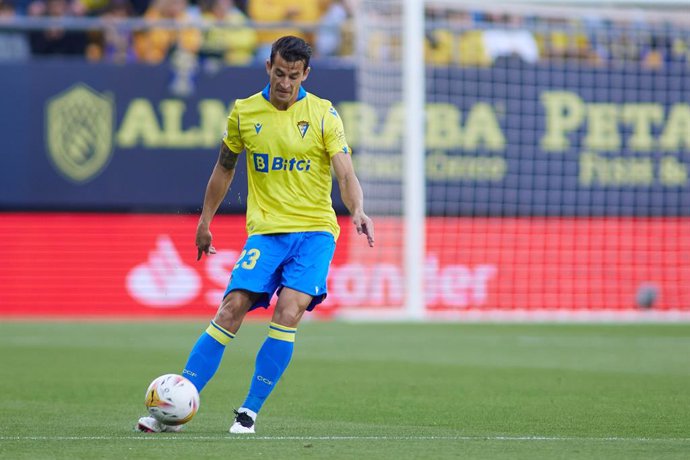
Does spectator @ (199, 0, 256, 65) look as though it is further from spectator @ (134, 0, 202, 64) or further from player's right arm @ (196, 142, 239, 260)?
player's right arm @ (196, 142, 239, 260)

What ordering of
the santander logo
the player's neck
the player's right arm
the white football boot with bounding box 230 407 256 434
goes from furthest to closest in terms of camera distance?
the santander logo → the player's right arm → the player's neck → the white football boot with bounding box 230 407 256 434

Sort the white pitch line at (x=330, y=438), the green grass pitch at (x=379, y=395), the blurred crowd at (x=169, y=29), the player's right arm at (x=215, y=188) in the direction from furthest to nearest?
the blurred crowd at (x=169, y=29) → the player's right arm at (x=215, y=188) → the white pitch line at (x=330, y=438) → the green grass pitch at (x=379, y=395)

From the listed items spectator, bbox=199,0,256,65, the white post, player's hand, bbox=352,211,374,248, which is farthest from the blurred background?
player's hand, bbox=352,211,374,248

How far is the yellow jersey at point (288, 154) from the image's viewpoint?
757 cm

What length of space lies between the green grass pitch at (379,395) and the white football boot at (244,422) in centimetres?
9

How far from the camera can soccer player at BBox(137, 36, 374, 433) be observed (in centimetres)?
741

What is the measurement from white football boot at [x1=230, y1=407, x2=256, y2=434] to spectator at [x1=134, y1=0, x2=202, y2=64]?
1315 centimetres

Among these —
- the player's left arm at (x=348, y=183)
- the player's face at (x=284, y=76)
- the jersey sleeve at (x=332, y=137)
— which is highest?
the player's face at (x=284, y=76)

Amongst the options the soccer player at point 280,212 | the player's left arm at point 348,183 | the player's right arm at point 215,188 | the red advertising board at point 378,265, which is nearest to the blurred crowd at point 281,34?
the red advertising board at point 378,265

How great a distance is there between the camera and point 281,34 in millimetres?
19828

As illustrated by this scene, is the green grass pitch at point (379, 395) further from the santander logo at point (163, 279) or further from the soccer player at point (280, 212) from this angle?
the santander logo at point (163, 279)

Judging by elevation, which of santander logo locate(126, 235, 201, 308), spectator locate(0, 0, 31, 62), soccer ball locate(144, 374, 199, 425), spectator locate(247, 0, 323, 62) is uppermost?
spectator locate(247, 0, 323, 62)

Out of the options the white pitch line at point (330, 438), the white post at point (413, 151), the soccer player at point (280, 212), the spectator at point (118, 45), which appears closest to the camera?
the white pitch line at point (330, 438)

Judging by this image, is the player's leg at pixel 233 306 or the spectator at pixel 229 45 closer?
the player's leg at pixel 233 306
